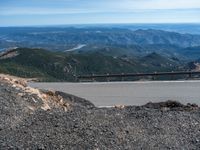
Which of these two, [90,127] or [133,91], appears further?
[133,91]

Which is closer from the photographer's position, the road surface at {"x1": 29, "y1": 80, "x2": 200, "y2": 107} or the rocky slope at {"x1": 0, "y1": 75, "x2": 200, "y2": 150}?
the rocky slope at {"x1": 0, "y1": 75, "x2": 200, "y2": 150}

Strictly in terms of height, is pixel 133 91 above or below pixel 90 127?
below

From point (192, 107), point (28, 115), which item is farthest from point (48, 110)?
point (192, 107)

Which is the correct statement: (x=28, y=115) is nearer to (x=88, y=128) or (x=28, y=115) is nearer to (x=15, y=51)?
(x=88, y=128)

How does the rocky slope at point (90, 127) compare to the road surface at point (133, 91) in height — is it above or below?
above
